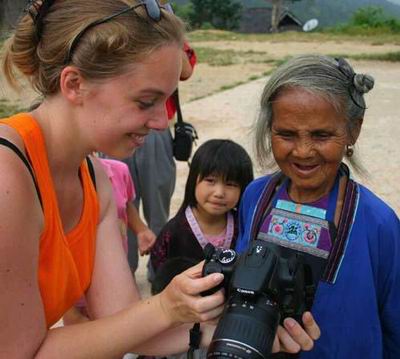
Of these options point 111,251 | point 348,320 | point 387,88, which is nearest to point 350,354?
point 348,320

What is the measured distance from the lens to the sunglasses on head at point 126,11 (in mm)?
1201

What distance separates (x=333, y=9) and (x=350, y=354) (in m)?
143

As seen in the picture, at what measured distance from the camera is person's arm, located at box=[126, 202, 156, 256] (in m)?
2.68

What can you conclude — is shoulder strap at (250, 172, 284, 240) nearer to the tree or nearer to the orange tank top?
the orange tank top

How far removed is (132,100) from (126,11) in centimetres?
21

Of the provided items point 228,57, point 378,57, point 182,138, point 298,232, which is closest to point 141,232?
point 182,138

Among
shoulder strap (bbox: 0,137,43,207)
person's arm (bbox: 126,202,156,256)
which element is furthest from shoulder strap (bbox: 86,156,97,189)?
person's arm (bbox: 126,202,156,256)

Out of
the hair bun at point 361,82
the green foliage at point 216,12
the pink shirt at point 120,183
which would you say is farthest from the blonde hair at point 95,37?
the green foliage at point 216,12

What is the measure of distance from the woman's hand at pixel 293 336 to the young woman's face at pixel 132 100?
23.0 inches

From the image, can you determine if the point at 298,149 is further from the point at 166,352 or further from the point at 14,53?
the point at 14,53

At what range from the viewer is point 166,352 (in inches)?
57.3

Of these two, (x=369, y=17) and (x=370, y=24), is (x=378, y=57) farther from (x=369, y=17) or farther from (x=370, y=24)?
(x=369, y=17)

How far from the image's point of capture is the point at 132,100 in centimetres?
125

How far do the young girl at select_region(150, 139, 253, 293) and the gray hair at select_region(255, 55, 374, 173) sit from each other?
0.90m
